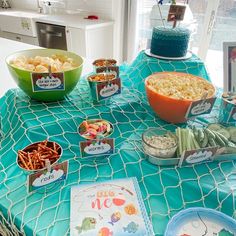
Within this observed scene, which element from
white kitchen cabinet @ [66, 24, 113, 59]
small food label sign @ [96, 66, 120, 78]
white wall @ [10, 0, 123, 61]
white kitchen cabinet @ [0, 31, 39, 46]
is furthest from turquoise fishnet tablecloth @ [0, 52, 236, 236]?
white kitchen cabinet @ [0, 31, 39, 46]

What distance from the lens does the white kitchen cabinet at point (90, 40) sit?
2529 mm

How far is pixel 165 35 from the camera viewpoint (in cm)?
102

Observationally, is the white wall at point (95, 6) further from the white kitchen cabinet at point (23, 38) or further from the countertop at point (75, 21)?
the white kitchen cabinet at point (23, 38)

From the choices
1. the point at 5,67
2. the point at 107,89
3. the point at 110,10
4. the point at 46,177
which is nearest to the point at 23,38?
the point at 110,10

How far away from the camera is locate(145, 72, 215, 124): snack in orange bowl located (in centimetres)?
79

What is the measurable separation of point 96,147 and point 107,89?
0.29 metres

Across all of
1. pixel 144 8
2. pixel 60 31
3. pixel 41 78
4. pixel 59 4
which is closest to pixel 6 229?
pixel 41 78

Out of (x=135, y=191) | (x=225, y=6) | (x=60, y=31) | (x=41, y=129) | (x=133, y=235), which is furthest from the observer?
(x=60, y=31)

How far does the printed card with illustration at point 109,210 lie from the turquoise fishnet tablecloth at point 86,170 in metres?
0.02

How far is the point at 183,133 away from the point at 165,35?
0.50 m

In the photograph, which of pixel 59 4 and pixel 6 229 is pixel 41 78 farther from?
pixel 59 4

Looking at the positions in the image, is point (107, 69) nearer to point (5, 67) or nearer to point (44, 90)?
point (44, 90)

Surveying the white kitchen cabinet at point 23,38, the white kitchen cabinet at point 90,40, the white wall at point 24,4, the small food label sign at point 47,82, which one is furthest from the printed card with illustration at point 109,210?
the white wall at point 24,4

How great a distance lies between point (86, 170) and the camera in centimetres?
70
